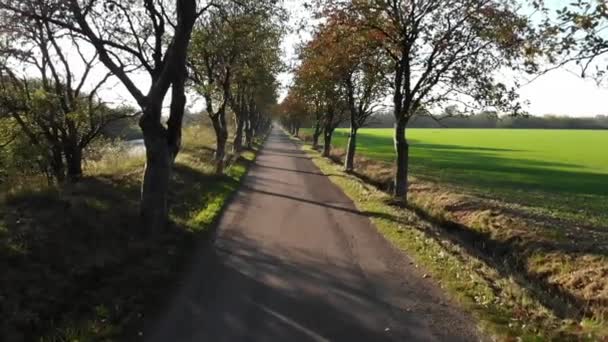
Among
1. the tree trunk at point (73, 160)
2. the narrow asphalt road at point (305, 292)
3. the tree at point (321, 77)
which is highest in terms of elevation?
the tree at point (321, 77)

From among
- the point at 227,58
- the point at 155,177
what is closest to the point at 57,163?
the point at 227,58

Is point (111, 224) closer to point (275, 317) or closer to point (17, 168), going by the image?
point (275, 317)

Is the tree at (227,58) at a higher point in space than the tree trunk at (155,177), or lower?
higher

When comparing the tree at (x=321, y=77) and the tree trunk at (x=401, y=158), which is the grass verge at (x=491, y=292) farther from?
the tree at (x=321, y=77)

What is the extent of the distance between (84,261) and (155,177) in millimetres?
3267

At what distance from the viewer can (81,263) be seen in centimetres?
898

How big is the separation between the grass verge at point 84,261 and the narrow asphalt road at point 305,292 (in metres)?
0.56

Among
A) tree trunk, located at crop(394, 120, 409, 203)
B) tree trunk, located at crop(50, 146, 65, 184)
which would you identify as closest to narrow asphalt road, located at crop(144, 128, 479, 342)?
tree trunk, located at crop(394, 120, 409, 203)

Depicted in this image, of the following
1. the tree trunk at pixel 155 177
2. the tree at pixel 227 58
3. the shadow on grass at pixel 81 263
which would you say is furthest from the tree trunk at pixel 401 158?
the tree trunk at pixel 155 177

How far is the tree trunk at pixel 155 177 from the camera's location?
11.7 m

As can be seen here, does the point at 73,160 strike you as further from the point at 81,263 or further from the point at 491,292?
the point at 491,292

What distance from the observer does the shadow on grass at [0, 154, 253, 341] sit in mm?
6707

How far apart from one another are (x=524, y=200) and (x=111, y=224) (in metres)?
17.4

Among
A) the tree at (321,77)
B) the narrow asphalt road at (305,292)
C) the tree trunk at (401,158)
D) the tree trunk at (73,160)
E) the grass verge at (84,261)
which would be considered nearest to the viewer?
the narrow asphalt road at (305,292)
